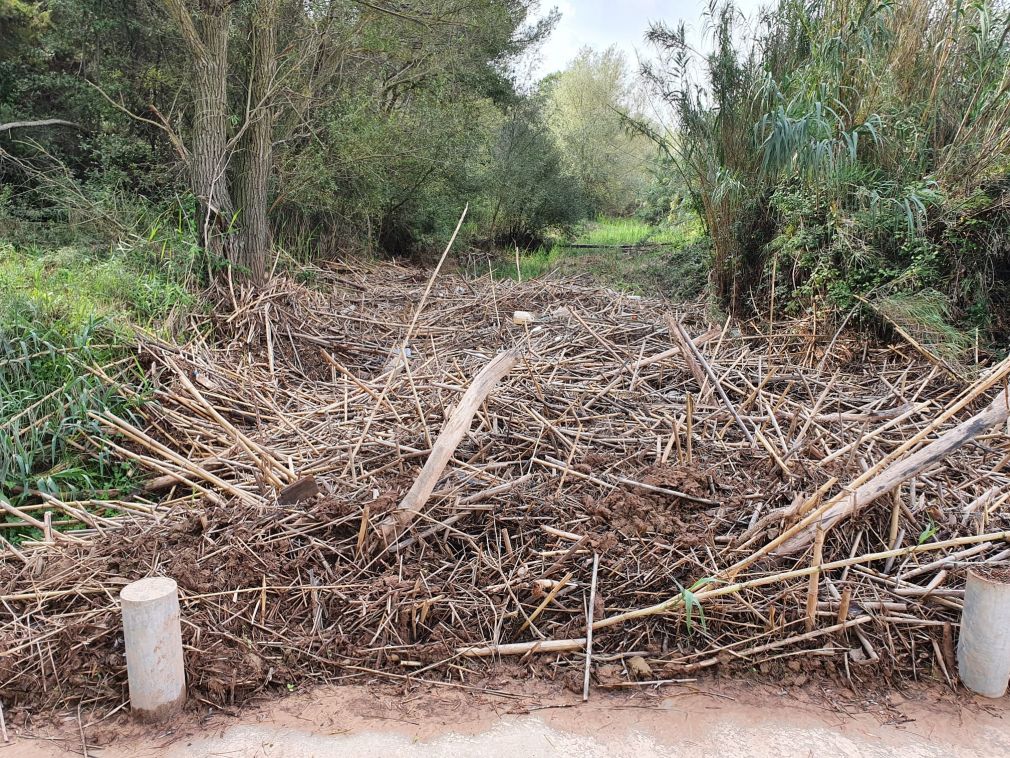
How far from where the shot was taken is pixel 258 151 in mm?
7523

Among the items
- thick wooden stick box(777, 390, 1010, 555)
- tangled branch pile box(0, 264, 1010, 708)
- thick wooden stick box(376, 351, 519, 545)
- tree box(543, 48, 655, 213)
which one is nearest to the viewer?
tangled branch pile box(0, 264, 1010, 708)

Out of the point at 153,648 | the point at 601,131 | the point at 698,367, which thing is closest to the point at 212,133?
the point at 698,367

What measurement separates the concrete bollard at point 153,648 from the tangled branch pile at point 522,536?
152 mm

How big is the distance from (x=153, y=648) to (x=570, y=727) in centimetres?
144

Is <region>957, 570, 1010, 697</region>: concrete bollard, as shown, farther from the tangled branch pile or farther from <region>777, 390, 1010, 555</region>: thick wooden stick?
<region>777, 390, 1010, 555</region>: thick wooden stick

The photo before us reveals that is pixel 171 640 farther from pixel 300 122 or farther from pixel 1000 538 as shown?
pixel 300 122

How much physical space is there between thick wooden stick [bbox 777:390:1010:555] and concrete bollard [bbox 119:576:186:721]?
236 cm

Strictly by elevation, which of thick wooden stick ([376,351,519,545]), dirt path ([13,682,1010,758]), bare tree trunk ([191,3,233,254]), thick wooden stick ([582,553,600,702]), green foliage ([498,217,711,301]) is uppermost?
bare tree trunk ([191,3,233,254])

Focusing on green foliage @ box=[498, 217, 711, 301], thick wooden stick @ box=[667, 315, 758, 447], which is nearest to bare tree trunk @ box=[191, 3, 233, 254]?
green foliage @ box=[498, 217, 711, 301]

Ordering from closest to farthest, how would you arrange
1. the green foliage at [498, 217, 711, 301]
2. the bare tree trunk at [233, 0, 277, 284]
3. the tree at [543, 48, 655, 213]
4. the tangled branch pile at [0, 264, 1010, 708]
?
the tangled branch pile at [0, 264, 1010, 708]
the bare tree trunk at [233, 0, 277, 284]
the green foliage at [498, 217, 711, 301]
the tree at [543, 48, 655, 213]

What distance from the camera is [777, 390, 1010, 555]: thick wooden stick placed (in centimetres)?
305

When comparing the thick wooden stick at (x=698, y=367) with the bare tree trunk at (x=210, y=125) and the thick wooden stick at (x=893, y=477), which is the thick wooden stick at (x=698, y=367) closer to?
the thick wooden stick at (x=893, y=477)

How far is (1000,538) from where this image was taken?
10.4 ft

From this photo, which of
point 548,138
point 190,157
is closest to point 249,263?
point 190,157
